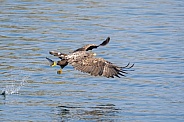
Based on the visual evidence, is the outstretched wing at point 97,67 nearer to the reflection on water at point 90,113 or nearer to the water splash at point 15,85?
the reflection on water at point 90,113

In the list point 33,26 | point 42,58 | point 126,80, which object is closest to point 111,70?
point 126,80

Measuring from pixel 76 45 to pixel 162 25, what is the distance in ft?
12.0

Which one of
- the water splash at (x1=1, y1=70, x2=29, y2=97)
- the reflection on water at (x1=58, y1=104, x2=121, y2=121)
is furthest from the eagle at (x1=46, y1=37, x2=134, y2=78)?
the water splash at (x1=1, y1=70, x2=29, y2=97)

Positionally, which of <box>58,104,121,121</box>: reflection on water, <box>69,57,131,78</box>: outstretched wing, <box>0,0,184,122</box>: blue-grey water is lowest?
<box>58,104,121,121</box>: reflection on water

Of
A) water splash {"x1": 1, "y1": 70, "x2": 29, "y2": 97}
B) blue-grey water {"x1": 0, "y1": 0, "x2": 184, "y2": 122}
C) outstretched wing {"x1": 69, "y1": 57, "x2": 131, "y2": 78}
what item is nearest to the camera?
outstretched wing {"x1": 69, "y1": 57, "x2": 131, "y2": 78}

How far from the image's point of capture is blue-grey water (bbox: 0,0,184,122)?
12.2 meters

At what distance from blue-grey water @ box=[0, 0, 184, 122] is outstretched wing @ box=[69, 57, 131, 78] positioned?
610 mm

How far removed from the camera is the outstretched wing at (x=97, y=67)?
12.0 meters

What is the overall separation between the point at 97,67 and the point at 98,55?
472 centimetres

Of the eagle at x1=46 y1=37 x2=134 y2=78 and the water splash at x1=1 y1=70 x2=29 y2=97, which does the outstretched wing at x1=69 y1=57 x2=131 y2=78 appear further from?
the water splash at x1=1 y1=70 x2=29 y2=97

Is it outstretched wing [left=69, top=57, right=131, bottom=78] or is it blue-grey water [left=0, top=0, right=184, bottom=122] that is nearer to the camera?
outstretched wing [left=69, top=57, right=131, bottom=78]

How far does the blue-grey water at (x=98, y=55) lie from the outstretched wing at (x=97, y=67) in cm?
61

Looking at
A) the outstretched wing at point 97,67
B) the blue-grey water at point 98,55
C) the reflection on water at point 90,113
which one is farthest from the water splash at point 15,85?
the outstretched wing at point 97,67

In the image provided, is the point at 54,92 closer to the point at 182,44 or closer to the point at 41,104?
the point at 41,104
